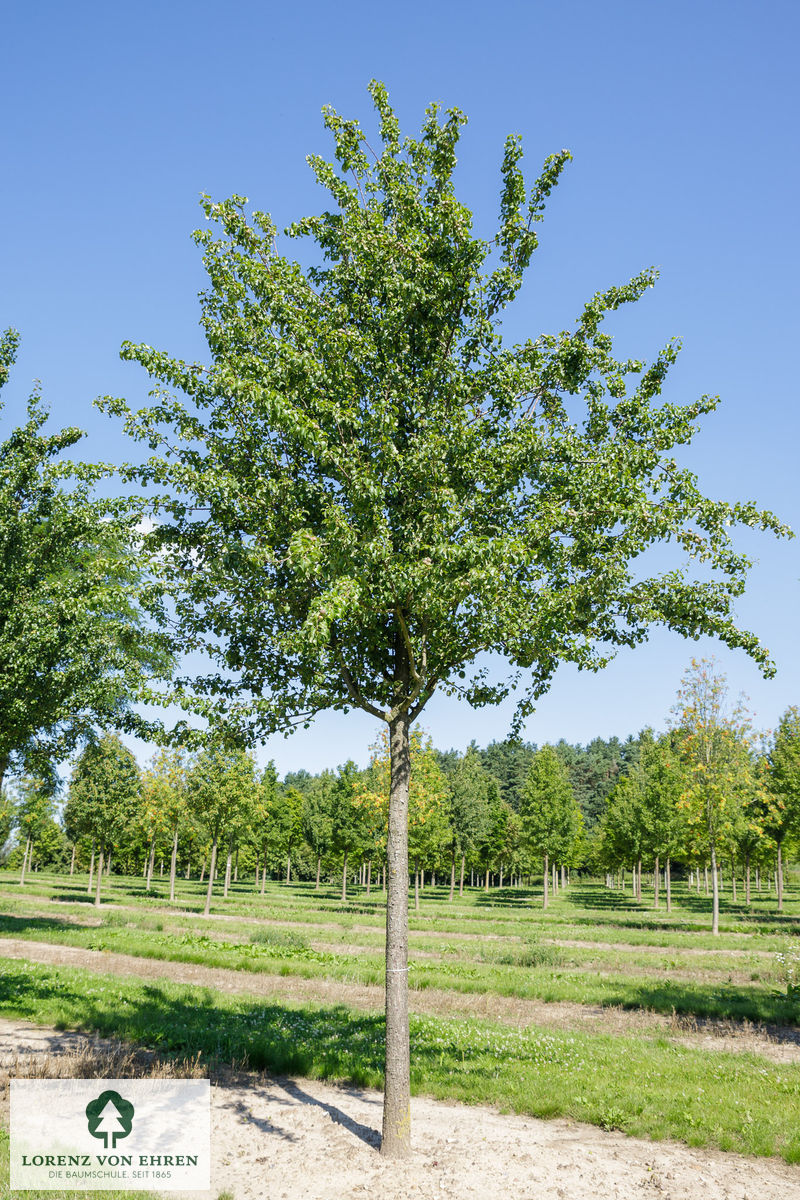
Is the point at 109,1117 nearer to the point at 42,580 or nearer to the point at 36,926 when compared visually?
the point at 42,580

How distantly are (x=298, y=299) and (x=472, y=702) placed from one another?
5453mm

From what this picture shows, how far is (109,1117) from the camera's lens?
796 cm

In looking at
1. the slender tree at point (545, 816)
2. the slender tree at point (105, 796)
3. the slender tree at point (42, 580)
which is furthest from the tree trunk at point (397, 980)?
the slender tree at point (545, 816)

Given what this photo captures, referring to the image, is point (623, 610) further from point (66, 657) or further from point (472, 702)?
point (66, 657)

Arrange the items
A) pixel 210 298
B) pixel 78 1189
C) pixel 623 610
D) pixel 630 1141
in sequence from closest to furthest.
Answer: pixel 78 1189 < pixel 630 1141 < pixel 623 610 < pixel 210 298

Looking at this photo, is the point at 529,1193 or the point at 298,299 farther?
the point at 298,299

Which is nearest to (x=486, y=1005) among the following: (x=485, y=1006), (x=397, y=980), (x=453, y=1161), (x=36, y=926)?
(x=485, y=1006)

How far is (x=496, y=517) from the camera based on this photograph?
350 inches

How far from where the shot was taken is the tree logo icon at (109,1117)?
24.8 feet

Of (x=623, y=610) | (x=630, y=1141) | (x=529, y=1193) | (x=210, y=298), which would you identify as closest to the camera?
(x=529, y=1193)

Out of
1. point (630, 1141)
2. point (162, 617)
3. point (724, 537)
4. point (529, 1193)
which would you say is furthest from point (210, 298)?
point (630, 1141)

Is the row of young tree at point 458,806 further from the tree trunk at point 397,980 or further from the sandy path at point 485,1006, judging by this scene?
the tree trunk at point 397,980

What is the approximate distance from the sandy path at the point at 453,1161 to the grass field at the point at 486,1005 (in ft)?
1.80

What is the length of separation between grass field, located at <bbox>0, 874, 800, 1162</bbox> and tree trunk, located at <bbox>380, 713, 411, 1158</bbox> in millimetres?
2378
